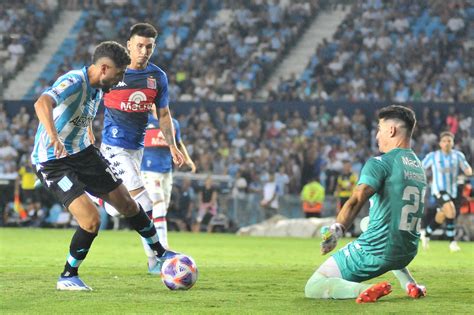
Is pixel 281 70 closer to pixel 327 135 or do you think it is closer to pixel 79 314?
pixel 327 135

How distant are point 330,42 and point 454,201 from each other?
1290cm

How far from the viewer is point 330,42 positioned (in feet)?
113

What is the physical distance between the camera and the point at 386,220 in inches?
354

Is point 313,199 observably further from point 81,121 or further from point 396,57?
point 81,121

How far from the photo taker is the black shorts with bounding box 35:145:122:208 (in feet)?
33.0

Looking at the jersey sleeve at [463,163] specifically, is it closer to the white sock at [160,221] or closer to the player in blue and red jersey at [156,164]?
the player in blue and red jersey at [156,164]

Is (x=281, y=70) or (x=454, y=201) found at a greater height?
(x=281, y=70)

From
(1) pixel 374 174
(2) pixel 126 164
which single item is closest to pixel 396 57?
(2) pixel 126 164

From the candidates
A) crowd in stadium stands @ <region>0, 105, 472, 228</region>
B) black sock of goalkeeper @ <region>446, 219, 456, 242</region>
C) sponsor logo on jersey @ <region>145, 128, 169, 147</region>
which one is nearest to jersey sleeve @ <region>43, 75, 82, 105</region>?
sponsor logo on jersey @ <region>145, 128, 169, 147</region>

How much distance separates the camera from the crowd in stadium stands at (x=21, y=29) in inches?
1468

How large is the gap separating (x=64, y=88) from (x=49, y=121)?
0.48 metres

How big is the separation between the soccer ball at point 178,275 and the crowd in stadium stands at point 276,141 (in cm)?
1728

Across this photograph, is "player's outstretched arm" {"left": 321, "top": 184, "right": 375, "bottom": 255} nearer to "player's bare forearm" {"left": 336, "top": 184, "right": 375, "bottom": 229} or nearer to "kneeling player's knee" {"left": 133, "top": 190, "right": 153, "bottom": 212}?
"player's bare forearm" {"left": 336, "top": 184, "right": 375, "bottom": 229}

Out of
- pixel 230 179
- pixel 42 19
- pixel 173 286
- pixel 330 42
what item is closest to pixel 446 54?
pixel 330 42
